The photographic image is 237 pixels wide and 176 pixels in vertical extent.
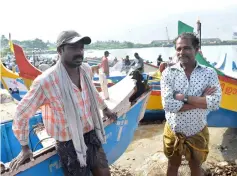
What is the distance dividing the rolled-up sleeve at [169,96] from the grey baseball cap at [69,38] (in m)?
0.96

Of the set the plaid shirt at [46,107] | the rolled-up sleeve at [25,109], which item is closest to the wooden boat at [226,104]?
the plaid shirt at [46,107]

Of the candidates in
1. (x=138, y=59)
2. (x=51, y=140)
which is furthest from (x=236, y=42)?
(x=51, y=140)

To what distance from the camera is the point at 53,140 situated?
9.30 ft

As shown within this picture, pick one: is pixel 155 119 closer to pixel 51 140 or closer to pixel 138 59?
pixel 138 59

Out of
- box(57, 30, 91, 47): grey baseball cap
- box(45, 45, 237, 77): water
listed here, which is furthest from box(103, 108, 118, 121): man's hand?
box(45, 45, 237, 77): water

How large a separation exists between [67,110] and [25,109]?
325 millimetres

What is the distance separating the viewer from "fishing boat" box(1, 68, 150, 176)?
244 centimetres

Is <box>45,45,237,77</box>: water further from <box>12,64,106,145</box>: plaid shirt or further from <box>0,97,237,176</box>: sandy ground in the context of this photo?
<box>12,64,106,145</box>: plaid shirt

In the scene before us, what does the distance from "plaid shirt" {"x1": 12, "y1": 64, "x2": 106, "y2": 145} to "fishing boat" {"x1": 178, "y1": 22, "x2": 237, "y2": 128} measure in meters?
3.37

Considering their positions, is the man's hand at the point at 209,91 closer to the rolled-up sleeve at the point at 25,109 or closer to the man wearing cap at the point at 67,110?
the man wearing cap at the point at 67,110

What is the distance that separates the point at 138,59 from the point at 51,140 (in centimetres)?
957

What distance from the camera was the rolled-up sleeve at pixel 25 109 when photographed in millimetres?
2045

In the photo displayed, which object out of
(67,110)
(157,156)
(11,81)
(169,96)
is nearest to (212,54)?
(11,81)

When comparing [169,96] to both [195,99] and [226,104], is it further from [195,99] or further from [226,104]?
[226,104]
